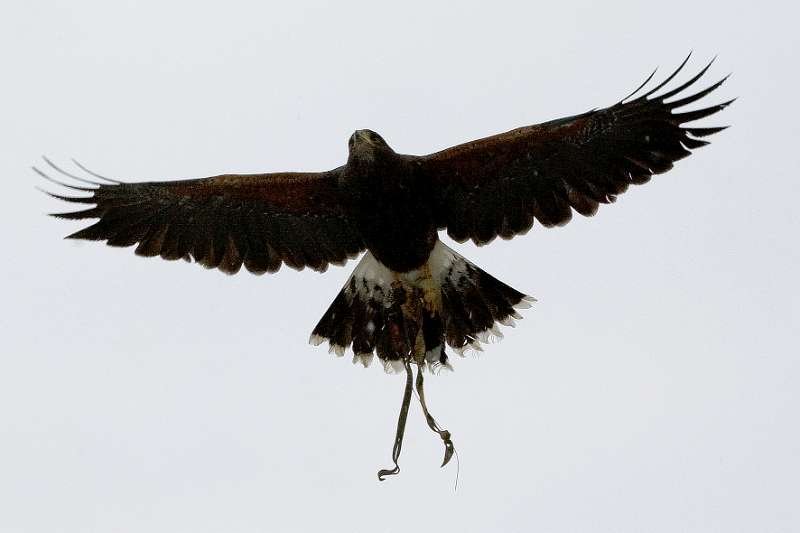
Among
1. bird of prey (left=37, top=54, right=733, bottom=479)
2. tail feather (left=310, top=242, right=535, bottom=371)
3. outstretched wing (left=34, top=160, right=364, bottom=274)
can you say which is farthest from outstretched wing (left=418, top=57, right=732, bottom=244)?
outstretched wing (left=34, top=160, right=364, bottom=274)

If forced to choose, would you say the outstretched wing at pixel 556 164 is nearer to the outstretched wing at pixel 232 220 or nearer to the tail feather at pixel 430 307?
the tail feather at pixel 430 307

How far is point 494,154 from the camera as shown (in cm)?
1007

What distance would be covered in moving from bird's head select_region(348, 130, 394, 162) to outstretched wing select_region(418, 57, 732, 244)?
0.36m

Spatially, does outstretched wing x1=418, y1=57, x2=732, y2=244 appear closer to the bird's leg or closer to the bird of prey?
the bird of prey

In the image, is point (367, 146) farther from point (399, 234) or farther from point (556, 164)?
point (556, 164)

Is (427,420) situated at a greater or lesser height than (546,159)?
lesser

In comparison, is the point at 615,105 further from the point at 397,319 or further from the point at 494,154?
the point at 397,319

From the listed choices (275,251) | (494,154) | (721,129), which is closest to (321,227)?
(275,251)

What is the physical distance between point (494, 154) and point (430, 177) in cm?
52

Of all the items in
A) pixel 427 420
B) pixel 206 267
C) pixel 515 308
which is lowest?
pixel 427 420

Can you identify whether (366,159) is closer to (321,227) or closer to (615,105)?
(321,227)

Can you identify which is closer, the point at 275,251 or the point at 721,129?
the point at 721,129

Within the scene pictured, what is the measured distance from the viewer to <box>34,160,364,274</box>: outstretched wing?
411 inches

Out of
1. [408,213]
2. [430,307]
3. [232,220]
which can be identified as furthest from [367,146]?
[430,307]
